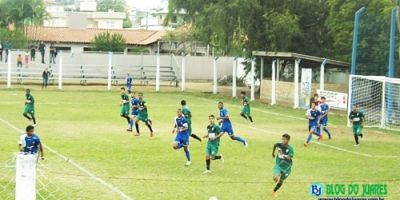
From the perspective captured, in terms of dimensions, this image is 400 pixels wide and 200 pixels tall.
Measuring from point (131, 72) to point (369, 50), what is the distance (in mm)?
25603

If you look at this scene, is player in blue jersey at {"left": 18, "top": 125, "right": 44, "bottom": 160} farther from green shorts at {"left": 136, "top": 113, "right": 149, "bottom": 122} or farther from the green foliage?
the green foliage

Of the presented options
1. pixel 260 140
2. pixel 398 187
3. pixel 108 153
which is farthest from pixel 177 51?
pixel 398 187

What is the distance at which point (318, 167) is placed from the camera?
21.3 metres

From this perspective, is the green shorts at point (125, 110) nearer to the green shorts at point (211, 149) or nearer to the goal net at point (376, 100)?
the green shorts at point (211, 149)

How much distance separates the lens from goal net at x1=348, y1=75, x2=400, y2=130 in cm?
3538

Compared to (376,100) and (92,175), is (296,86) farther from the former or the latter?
(92,175)

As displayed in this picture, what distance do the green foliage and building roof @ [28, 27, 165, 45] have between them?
4.06 meters

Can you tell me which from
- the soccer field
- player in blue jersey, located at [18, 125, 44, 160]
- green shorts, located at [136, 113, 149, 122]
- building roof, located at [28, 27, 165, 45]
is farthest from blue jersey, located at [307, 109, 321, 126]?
building roof, located at [28, 27, 165, 45]

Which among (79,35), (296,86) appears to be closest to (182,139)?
(296,86)

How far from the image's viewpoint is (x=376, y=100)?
37.2 m

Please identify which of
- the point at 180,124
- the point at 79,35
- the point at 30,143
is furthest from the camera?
the point at 79,35

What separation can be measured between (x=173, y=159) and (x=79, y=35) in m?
62.6

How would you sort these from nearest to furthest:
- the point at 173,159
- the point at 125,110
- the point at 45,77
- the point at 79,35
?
the point at 173,159 → the point at 125,110 → the point at 45,77 → the point at 79,35

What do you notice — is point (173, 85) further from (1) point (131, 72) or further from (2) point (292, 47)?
(2) point (292, 47)
